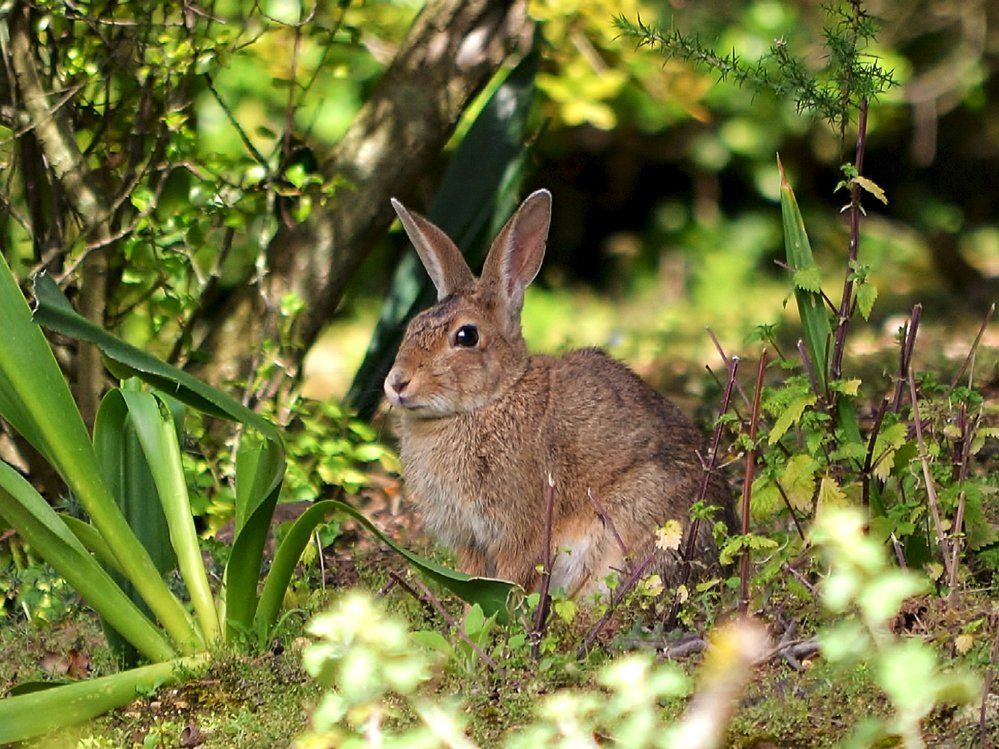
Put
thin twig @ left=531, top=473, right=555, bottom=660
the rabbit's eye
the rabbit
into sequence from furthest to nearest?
the rabbit's eye → the rabbit → thin twig @ left=531, top=473, right=555, bottom=660

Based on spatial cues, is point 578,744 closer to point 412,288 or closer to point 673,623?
point 673,623

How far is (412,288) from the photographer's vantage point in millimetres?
5562

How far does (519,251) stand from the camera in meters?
4.65

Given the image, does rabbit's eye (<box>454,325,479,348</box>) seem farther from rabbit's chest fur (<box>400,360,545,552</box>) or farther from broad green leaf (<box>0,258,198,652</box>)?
broad green leaf (<box>0,258,198,652</box>)

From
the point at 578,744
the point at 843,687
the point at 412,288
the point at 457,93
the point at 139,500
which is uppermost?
the point at 457,93

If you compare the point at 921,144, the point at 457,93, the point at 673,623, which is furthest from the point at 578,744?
the point at 921,144

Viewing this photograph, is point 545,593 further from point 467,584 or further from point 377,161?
point 377,161

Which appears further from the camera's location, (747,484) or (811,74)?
(811,74)

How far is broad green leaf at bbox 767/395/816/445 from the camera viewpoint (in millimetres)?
3634

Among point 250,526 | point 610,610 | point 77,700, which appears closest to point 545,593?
point 610,610

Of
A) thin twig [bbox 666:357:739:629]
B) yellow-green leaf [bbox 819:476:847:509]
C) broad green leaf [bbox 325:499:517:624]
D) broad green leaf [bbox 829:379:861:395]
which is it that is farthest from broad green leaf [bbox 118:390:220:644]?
broad green leaf [bbox 829:379:861:395]

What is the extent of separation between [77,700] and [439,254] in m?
1.95

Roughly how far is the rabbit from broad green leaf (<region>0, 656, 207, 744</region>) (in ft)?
3.47

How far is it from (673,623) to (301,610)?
3.24 ft
